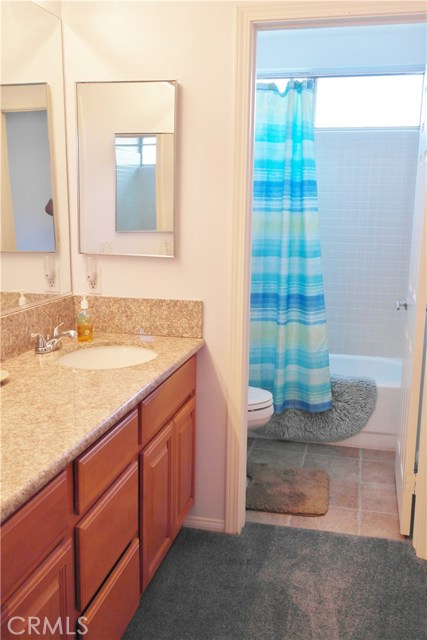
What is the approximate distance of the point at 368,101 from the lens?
4.00 m

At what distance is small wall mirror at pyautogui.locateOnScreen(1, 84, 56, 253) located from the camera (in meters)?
2.03

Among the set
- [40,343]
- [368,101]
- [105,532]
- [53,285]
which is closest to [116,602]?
[105,532]

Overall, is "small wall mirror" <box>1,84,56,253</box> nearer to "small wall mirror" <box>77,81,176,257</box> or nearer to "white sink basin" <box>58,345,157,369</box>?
"small wall mirror" <box>77,81,176,257</box>

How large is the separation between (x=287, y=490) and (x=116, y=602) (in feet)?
4.65

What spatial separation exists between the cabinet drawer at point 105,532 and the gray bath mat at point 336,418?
1.89 m

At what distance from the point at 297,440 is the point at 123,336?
5.19ft

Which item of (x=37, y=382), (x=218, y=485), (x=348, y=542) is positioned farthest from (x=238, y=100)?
(x=348, y=542)

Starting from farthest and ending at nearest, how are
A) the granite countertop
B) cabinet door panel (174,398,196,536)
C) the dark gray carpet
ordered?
cabinet door panel (174,398,196,536)
the dark gray carpet
the granite countertop

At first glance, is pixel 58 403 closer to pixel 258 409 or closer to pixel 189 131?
pixel 189 131

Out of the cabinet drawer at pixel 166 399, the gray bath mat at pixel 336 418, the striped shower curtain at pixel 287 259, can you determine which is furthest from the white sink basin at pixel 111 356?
the gray bath mat at pixel 336 418

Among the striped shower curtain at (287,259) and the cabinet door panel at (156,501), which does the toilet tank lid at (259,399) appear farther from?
the cabinet door panel at (156,501)

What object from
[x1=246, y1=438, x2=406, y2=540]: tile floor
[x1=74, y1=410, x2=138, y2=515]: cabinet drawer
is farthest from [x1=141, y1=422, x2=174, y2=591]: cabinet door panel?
[x1=246, y1=438, x2=406, y2=540]: tile floor

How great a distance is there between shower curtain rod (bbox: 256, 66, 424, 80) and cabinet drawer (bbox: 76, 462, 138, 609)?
263cm

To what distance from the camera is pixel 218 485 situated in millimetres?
2559
